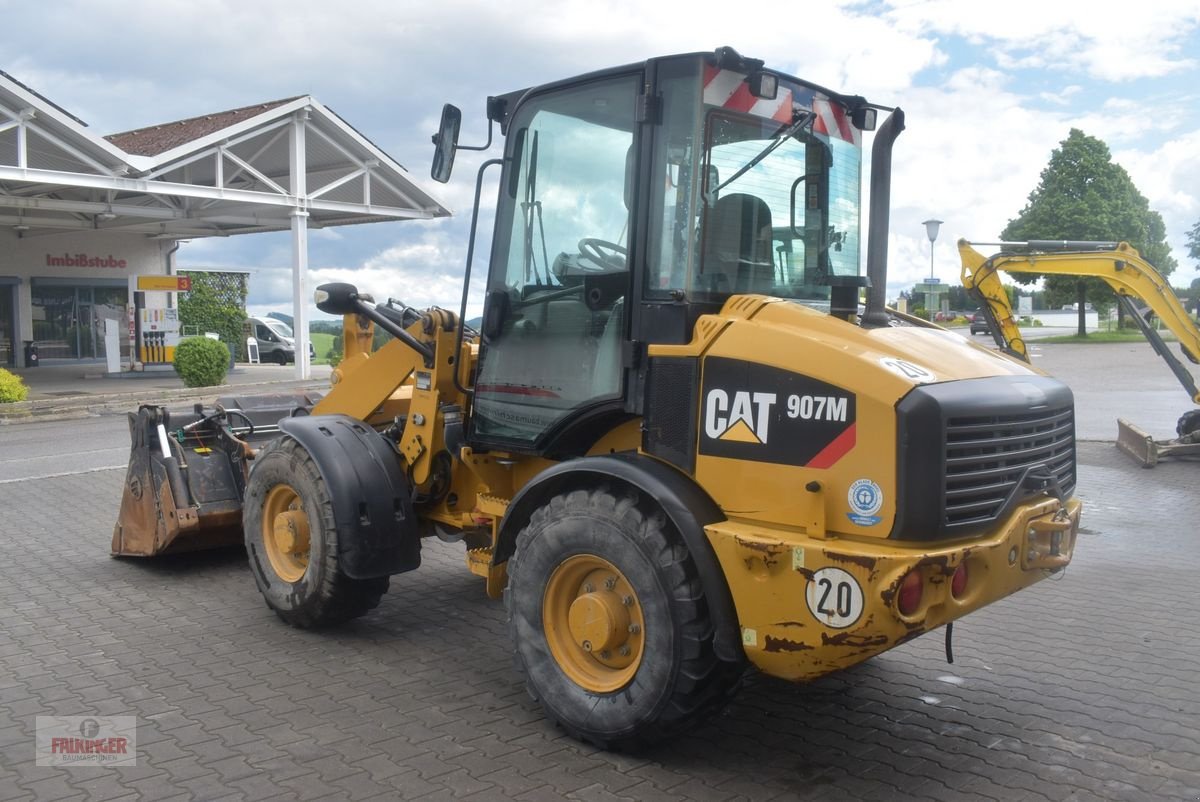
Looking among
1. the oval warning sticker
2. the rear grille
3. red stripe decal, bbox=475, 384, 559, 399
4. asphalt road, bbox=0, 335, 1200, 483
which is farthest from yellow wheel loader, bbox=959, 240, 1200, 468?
the oval warning sticker

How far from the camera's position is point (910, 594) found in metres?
3.38

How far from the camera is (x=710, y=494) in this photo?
3.80 metres

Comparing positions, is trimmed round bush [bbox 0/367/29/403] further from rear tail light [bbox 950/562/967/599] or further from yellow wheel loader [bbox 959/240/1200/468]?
rear tail light [bbox 950/562/967/599]

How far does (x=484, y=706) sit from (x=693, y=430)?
1.64 metres

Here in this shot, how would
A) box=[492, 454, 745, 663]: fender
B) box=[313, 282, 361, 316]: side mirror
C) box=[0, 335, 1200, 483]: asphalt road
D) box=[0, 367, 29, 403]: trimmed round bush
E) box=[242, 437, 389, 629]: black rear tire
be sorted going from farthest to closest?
box=[0, 367, 29, 403]: trimmed round bush → box=[0, 335, 1200, 483]: asphalt road → box=[313, 282, 361, 316]: side mirror → box=[242, 437, 389, 629]: black rear tire → box=[492, 454, 745, 663]: fender

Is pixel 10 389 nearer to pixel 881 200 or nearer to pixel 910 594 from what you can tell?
pixel 881 200

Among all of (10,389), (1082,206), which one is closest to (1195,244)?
(1082,206)

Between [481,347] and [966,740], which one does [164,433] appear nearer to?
[481,347]

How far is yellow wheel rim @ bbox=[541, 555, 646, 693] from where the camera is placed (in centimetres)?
398

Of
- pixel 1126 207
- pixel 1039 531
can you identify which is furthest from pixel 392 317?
pixel 1126 207

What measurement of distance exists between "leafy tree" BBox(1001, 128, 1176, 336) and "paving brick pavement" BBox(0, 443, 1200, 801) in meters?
37.6

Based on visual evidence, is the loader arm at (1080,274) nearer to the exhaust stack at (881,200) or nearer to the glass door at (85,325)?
the exhaust stack at (881,200)

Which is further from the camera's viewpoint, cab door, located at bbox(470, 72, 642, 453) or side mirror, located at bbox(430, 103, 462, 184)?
side mirror, located at bbox(430, 103, 462, 184)

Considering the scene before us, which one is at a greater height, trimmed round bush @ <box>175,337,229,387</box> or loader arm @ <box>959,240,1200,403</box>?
loader arm @ <box>959,240,1200,403</box>
